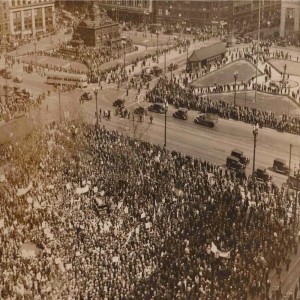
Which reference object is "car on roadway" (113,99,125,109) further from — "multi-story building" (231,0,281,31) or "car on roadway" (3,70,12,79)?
"multi-story building" (231,0,281,31)

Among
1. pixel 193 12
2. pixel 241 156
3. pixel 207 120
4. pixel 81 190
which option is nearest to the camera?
pixel 81 190

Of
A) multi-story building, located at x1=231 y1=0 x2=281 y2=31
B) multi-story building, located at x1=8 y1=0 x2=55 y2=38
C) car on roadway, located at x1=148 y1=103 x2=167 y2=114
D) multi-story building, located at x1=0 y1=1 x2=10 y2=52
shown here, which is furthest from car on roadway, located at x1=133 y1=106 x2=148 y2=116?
multi-story building, located at x1=231 y1=0 x2=281 y2=31

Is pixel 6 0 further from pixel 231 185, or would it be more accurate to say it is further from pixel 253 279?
pixel 253 279

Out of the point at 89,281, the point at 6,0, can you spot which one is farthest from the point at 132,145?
the point at 6,0

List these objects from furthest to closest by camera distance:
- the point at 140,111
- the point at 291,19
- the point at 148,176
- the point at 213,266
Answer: the point at 291,19
the point at 140,111
the point at 148,176
the point at 213,266

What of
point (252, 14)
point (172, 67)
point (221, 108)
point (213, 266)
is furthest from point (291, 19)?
point (213, 266)

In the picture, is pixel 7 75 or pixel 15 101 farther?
pixel 7 75

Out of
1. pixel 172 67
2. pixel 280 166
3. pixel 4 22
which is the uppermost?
pixel 4 22

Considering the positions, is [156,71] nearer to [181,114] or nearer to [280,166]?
[181,114]
